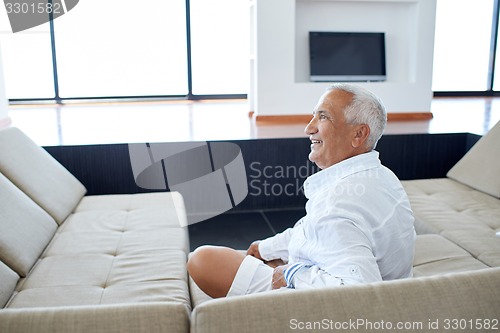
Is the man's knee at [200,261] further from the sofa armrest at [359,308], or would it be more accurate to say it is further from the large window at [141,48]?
the large window at [141,48]

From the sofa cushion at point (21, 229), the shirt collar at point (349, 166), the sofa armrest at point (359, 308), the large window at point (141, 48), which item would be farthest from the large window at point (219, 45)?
the sofa armrest at point (359, 308)

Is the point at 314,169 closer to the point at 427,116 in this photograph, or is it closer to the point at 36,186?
the point at 36,186

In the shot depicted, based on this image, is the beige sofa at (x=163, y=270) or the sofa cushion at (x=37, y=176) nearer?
the beige sofa at (x=163, y=270)

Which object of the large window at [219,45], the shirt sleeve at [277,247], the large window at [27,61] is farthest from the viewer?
the large window at [219,45]

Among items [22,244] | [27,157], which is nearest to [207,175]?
[27,157]

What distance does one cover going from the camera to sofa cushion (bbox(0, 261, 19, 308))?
1527 millimetres

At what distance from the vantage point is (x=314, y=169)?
147 inches

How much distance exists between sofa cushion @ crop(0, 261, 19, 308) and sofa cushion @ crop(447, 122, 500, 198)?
236cm

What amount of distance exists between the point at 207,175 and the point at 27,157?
1.45m

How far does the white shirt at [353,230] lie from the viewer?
1180 mm

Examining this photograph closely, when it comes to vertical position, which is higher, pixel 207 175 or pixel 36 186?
pixel 36 186

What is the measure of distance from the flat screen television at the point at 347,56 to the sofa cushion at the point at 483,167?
2918mm

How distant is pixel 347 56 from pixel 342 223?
4.88m

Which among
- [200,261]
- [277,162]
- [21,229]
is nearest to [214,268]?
[200,261]
